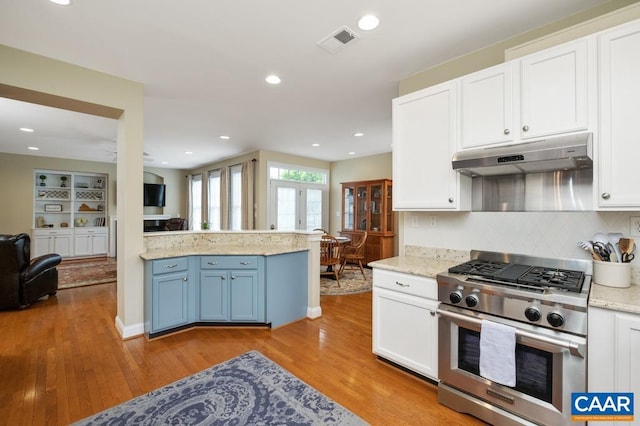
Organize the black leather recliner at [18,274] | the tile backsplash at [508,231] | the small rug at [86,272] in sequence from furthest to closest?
the small rug at [86,272], the black leather recliner at [18,274], the tile backsplash at [508,231]

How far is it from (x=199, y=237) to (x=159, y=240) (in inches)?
18.3

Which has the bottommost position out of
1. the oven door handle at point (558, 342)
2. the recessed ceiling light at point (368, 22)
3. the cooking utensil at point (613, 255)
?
the oven door handle at point (558, 342)

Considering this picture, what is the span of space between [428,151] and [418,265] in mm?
950

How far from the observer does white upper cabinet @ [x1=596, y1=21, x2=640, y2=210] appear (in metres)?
1.58

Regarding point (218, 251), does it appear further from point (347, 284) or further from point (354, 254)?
point (354, 254)

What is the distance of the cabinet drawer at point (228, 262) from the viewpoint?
10.3 ft

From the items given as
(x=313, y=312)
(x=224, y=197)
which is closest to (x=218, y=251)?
(x=313, y=312)

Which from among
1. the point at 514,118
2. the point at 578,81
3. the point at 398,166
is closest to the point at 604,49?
the point at 578,81

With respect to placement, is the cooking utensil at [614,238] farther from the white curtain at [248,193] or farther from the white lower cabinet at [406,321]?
the white curtain at [248,193]

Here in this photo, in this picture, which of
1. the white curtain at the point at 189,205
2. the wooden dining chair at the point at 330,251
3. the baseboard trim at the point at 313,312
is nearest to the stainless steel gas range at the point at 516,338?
the baseboard trim at the point at 313,312

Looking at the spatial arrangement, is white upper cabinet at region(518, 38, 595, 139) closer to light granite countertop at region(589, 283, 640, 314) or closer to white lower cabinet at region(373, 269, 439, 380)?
light granite countertop at region(589, 283, 640, 314)

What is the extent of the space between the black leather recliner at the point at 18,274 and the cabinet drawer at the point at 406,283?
4.60m

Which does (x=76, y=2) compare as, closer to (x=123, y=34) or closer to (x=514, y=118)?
(x=123, y=34)

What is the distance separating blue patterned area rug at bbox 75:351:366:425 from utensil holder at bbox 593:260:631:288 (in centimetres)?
172
